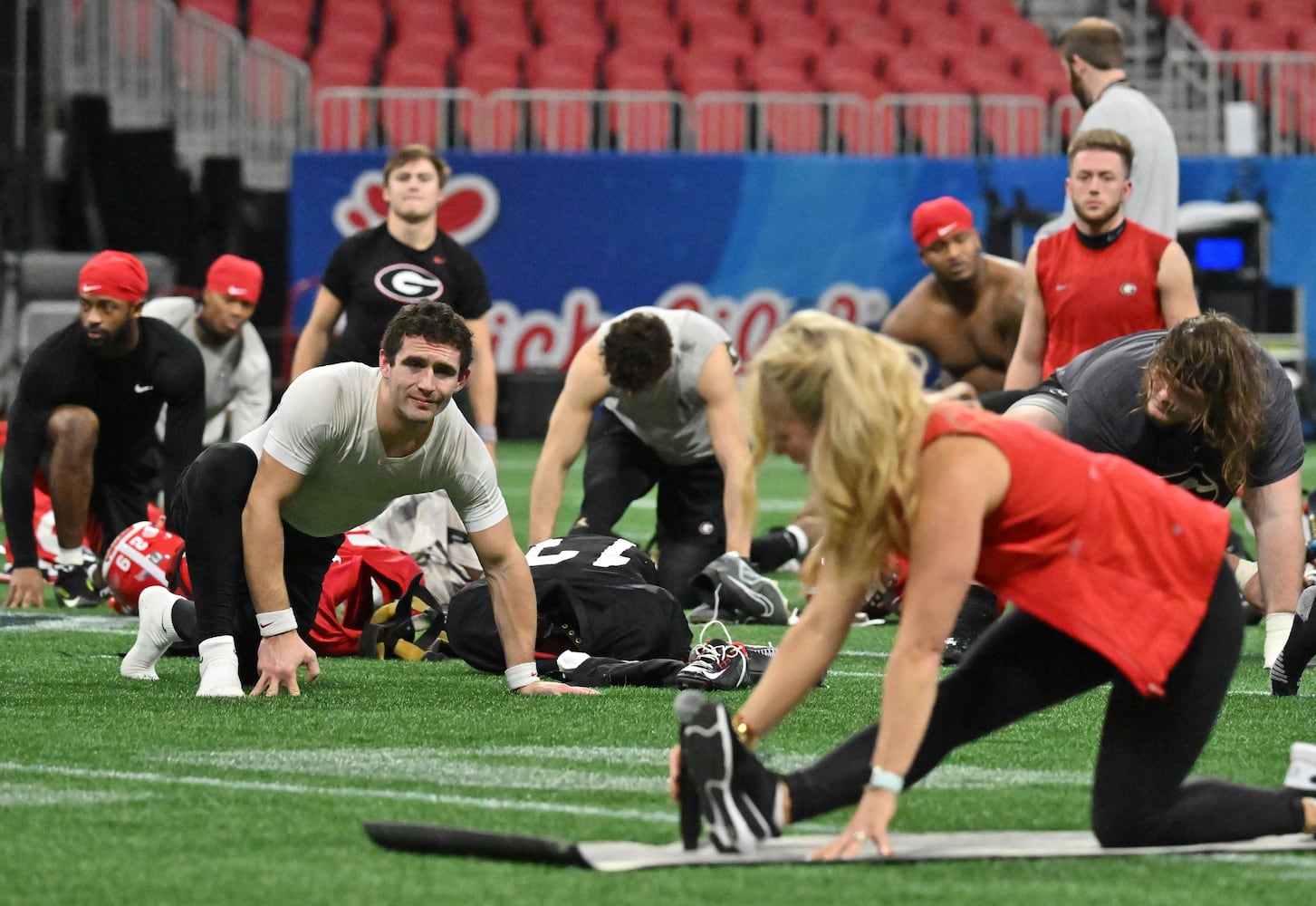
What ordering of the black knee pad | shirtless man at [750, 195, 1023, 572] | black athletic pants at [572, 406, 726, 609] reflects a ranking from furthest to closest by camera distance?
1. shirtless man at [750, 195, 1023, 572]
2. black athletic pants at [572, 406, 726, 609]
3. the black knee pad

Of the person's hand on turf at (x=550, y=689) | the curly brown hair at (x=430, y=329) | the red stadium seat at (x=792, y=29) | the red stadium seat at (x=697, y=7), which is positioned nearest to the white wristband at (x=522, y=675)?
the person's hand on turf at (x=550, y=689)

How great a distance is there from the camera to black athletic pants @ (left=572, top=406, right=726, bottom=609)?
8.92m

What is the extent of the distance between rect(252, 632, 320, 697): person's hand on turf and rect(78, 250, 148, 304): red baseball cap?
2.49 meters

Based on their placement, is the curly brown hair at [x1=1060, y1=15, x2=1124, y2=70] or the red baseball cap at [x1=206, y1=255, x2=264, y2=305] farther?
the red baseball cap at [x1=206, y1=255, x2=264, y2=305]

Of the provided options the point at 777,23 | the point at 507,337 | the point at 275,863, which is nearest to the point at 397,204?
the point at 275,863

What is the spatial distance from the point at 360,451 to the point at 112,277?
2754 millimetres

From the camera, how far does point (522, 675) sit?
19.5ft

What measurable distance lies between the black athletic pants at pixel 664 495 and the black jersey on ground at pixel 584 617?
231 centimetres

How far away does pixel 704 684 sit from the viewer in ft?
20.0

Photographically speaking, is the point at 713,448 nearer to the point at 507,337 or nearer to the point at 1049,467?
the point at 1049,467

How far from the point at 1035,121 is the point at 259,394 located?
8909 millimetres

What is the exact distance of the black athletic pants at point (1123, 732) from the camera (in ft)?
12.5

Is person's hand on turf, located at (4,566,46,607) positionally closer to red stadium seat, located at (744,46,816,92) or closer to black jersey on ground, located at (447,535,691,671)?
black jersey on ground, located at (447,535,691,671)

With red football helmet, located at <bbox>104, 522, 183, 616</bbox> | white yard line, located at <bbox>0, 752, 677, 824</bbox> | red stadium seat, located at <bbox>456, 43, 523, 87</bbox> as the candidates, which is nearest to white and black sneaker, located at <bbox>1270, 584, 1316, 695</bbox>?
white yard line, located at <bbox>0, 752, 677, 824</bbox>
